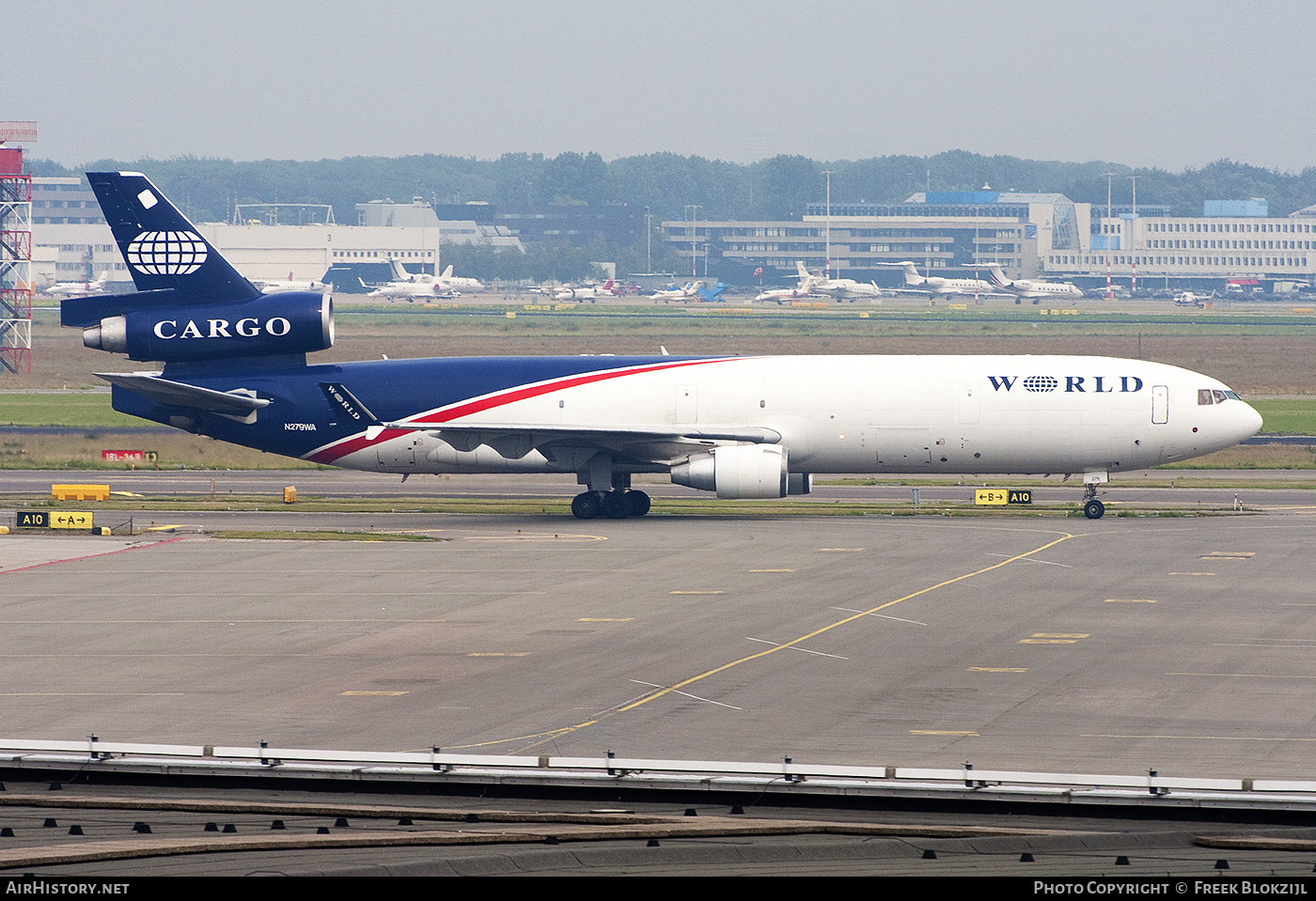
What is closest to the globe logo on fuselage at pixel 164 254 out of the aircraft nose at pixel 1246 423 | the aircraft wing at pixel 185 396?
the aircraft wing at pixel 185 396

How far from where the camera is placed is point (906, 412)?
54.8 metres

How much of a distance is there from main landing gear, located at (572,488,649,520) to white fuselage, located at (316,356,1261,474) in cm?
160

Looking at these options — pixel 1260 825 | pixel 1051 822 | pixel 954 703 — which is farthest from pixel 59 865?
pixel 954 703

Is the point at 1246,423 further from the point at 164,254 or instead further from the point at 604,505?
the point at 164,254

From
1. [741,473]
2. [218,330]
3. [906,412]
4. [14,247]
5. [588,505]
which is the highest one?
[14,247]

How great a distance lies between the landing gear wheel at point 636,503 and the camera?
2246 inches

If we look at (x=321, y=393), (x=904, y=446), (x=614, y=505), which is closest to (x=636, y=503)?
(x=614, y=505)

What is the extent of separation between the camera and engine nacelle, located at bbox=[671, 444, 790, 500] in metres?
53.3

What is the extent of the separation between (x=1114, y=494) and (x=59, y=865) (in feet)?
179

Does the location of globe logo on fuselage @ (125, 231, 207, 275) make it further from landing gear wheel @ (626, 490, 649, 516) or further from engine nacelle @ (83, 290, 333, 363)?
landing gear wheel @ (626, 490, 649, 516)

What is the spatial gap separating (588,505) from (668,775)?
36.8 m

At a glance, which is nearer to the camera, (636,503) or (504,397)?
(504,397)

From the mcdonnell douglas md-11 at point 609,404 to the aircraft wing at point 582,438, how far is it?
0.27 ft

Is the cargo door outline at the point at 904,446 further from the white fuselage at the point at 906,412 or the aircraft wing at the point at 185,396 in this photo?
the aircraft wing at the point at 185,396
